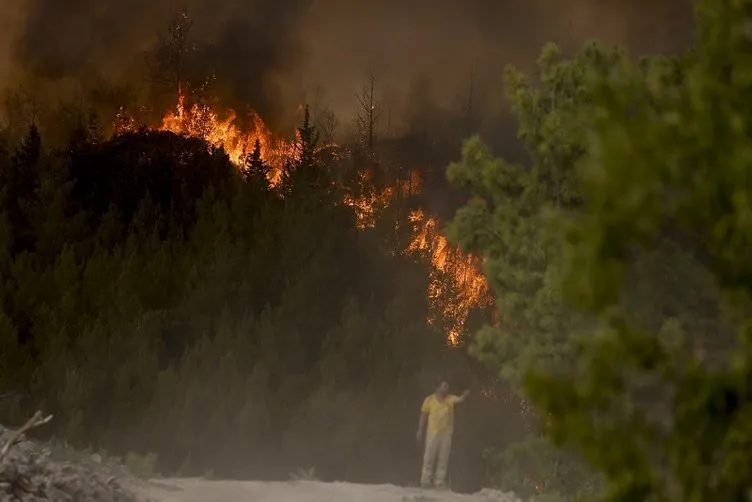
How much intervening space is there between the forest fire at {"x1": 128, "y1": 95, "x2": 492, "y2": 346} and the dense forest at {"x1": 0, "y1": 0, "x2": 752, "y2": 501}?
0.54 ft

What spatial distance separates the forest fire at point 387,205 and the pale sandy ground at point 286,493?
1003 centimetres

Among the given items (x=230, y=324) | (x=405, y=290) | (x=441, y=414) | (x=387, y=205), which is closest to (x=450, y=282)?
(x=405, y=290)

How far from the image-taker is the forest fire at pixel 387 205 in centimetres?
2853

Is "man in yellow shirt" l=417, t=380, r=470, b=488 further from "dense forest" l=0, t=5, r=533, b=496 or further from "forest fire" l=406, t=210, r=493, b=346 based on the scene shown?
"forest fire" l=406, t=210, r=493, b=346

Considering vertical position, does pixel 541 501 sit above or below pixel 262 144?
below

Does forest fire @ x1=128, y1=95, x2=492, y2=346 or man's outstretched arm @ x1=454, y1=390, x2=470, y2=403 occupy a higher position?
forest fire @ x1=128, y1=95, x2=492, y2=346

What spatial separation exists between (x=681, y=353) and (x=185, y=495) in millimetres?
10855

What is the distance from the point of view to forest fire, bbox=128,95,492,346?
93.6 feet

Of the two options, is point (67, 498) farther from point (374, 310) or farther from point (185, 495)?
point (374, 310)

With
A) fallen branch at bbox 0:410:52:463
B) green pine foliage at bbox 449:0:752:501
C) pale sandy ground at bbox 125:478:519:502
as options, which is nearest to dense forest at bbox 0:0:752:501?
green pine foliage at bbox 449:0:752:501

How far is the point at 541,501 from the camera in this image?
39.2 feet

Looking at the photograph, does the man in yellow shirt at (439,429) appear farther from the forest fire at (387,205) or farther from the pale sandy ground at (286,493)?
the forest fire at (387,205)

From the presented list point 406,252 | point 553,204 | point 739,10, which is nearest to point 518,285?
point 553,204

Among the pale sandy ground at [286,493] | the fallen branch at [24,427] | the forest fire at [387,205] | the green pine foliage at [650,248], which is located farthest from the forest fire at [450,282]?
the green pine foliage at [650,248]
